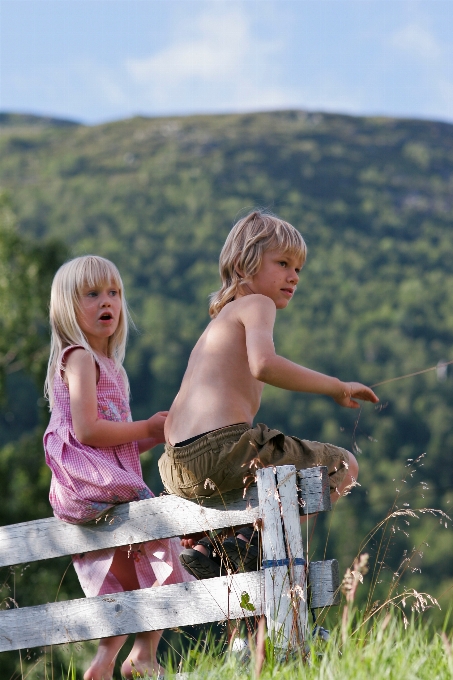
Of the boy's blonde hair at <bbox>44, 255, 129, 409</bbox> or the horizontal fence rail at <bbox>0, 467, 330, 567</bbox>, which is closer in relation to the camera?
the horizontal fence rail at <bbox>0, 467, 330, 567</bbox>

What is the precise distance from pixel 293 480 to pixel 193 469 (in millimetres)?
404

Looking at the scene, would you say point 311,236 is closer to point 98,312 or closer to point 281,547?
point 98,312

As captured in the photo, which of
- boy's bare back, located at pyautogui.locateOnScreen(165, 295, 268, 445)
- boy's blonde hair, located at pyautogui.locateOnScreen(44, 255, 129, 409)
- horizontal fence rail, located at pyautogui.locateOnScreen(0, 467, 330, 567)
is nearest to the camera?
horizontal fence rail, located at pyautogui.locateOnScreen(0, 467, 330, 567)

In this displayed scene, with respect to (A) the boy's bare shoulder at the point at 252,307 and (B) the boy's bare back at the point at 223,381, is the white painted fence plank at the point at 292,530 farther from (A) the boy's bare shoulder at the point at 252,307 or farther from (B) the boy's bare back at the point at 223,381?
(A) the boy's bare shoulder at the point at 252,307

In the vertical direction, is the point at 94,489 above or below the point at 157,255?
below

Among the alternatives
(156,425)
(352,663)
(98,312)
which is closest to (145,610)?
(156,425)

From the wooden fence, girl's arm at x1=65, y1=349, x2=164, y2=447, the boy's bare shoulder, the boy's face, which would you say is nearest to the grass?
the wooden fence

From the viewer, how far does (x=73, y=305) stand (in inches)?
165

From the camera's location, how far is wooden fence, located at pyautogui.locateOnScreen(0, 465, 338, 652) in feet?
10.8

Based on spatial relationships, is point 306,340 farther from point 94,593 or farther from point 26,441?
point 94,593

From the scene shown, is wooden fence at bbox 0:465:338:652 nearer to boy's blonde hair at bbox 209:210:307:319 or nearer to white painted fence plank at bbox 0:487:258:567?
white painted fence plank at bbox 0:487:258:567

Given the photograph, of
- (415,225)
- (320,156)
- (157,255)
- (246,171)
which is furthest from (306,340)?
(320,156)

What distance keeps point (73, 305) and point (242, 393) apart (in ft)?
3.10

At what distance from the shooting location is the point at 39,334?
62.2 feet
